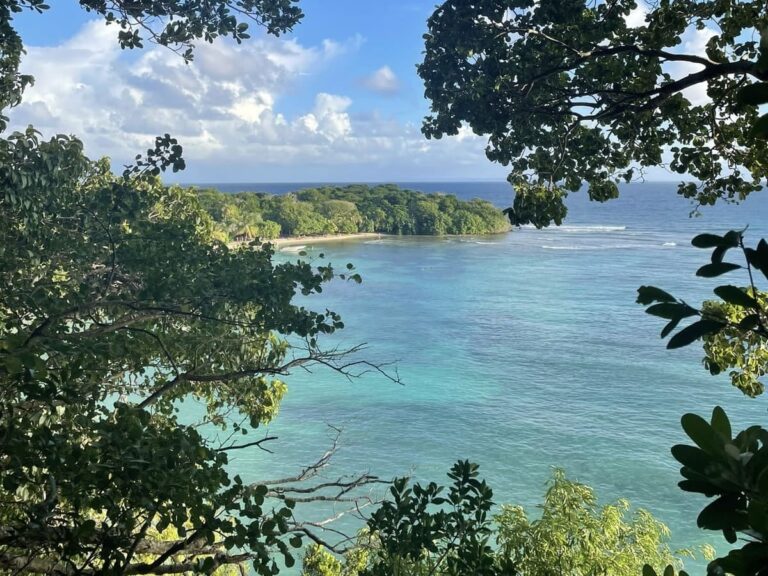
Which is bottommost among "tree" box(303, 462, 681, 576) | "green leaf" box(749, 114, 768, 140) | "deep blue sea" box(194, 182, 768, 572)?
"deep blue sea" box(194, 182, 768, 572)

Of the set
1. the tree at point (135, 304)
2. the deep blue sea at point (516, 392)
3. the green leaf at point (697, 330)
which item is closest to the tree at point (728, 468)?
the green leaf at point (697, 330)

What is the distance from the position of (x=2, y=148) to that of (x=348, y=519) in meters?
11.0

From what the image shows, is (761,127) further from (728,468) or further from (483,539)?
(483,539)

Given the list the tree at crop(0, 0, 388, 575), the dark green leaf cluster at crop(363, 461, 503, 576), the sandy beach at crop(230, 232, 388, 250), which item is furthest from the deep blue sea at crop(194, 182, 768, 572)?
the sandy beach at crop(230, 232, 388, 250)

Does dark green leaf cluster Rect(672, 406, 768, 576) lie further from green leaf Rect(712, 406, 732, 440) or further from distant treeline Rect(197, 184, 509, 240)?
distant treeline Rect(197, 184, 509, 240)

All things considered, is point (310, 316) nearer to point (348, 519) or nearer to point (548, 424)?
point (348, 519)

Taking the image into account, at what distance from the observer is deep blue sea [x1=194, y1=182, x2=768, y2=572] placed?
1473 cm

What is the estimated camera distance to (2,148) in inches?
158

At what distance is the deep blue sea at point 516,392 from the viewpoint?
48.3 ft

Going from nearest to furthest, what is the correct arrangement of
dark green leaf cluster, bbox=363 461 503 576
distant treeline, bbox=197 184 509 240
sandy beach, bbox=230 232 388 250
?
dark green leaf cluster, bbox=363 461 503 576 < sandy beach, bbox=230 232 388 250 < distant treeline, bbox=197 184 509 240

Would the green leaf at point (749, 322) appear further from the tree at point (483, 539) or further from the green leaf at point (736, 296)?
the tree at point (483, 539)

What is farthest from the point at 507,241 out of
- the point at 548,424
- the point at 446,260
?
the point at 548,424

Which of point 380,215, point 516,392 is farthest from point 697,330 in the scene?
point 380,215

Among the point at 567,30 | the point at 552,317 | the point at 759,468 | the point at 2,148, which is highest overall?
the point at 567,30
